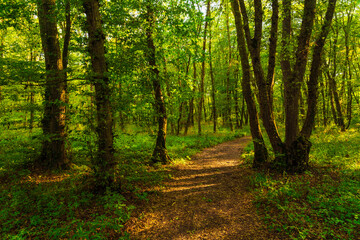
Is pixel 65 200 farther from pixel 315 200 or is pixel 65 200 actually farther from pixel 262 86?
pixel 262 86

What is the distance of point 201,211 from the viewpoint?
16.9 ft

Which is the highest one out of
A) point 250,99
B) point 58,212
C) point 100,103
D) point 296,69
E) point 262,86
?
point 296,69

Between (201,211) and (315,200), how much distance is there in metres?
3.02

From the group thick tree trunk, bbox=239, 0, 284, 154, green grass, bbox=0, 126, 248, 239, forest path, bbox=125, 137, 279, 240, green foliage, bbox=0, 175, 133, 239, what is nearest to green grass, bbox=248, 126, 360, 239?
forest path, bbox=125, 137, 279, 240

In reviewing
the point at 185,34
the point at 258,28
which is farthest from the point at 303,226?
the point at 185,34

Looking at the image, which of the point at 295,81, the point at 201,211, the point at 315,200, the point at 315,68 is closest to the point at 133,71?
the point at 201,211

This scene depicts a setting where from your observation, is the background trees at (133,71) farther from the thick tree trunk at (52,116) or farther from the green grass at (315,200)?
the green grass at (315,200)

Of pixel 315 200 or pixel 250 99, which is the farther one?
pixel 250 99

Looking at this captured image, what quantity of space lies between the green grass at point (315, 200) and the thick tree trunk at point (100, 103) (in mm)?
4531

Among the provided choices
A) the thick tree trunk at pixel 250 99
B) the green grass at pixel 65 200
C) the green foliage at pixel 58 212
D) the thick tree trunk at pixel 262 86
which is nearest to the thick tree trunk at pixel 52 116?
the green grass at pixel 65 200

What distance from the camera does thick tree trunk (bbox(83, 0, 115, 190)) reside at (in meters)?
5.14

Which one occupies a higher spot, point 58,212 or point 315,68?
point 315,68

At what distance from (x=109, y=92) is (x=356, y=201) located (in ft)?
23.0

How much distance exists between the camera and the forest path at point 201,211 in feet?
13.8
